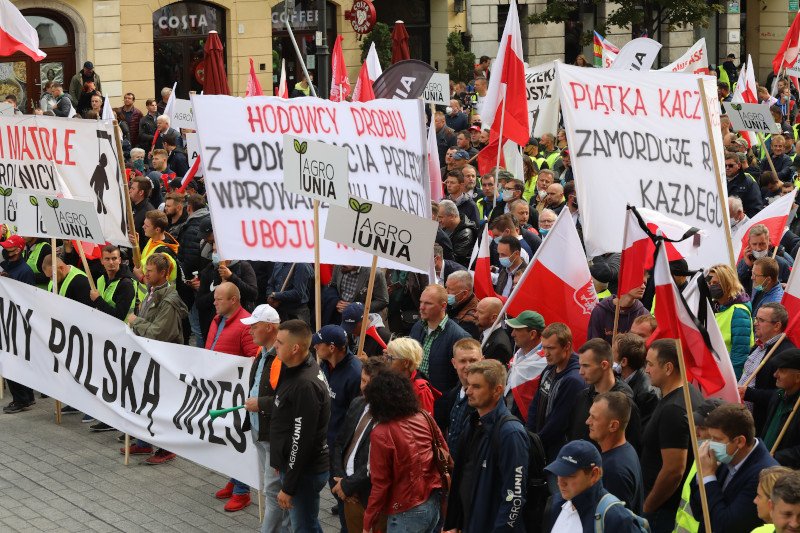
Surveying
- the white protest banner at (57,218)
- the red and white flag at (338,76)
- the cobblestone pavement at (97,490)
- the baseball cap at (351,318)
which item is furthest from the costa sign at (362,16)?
the baseball cap at (351,318)

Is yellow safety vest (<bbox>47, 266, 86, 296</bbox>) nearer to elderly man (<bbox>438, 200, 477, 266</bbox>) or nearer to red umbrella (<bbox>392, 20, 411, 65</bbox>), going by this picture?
elderly man (<bbox>438, 200, 477, 266</bbox>)

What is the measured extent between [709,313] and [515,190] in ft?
20.7

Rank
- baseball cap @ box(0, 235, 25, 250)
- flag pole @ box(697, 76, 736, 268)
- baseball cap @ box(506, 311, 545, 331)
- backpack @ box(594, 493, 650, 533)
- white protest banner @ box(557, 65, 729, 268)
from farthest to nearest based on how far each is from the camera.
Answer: baseball cap @ box(0, 235, 25, 250) < white protest banner @ box(557, 65, 729, 268) < flag pole @ box(697, 76, 736, 268) < baseball cap @ box(506, 311, 545, 331) < backpack @ box(594, 493, 650, 533)

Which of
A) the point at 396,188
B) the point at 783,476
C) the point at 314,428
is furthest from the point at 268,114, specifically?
the point at 783,476

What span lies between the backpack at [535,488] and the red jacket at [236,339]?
3.22m

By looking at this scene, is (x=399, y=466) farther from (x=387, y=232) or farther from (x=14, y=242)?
(x=14, y=242)

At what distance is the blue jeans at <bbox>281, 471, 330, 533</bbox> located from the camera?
7770 mm

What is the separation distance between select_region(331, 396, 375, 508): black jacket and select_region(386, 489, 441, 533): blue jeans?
1.14 feet

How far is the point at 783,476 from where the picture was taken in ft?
16.9

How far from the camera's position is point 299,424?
299 inches

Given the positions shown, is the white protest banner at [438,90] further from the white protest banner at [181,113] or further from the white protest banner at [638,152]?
the white protest banner at [638,152]

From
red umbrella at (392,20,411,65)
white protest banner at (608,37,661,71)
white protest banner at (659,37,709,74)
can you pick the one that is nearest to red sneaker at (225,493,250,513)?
white protest banner at (608,37,661,71)

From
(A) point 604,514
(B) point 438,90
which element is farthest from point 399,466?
(B) point 438,90

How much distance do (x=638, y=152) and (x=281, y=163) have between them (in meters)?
2.60
